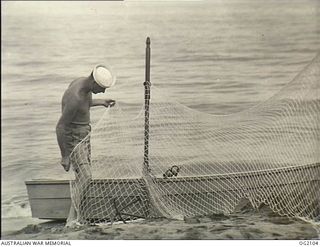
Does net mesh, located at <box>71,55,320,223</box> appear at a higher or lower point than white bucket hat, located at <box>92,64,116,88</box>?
lower

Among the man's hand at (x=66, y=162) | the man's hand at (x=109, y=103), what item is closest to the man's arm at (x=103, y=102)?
the man's hand at (x=109, y=103)

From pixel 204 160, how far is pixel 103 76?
365 mm

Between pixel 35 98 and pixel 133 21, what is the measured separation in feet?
1.12

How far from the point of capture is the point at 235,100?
166 cm

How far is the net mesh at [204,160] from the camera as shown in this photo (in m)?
1.64

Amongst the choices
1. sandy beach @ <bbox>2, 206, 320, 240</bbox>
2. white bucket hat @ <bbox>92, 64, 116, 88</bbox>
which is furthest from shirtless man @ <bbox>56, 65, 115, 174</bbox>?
sandy beach @ <bbox>2, 206, 320, 240</bbox>

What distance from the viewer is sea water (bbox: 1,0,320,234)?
1.62 metres

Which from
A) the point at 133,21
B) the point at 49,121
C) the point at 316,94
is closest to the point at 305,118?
the point at 316,94

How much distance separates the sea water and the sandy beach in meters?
0.08

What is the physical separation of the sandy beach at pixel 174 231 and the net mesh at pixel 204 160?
3 cm

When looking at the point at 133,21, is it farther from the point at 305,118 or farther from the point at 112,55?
the point at 305,118

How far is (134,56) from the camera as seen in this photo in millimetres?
1648

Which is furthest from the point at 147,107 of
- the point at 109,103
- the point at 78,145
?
the point at 78,145

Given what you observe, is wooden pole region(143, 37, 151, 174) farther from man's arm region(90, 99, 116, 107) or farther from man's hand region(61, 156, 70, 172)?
man's hand region(61, 156, 70, 172)
